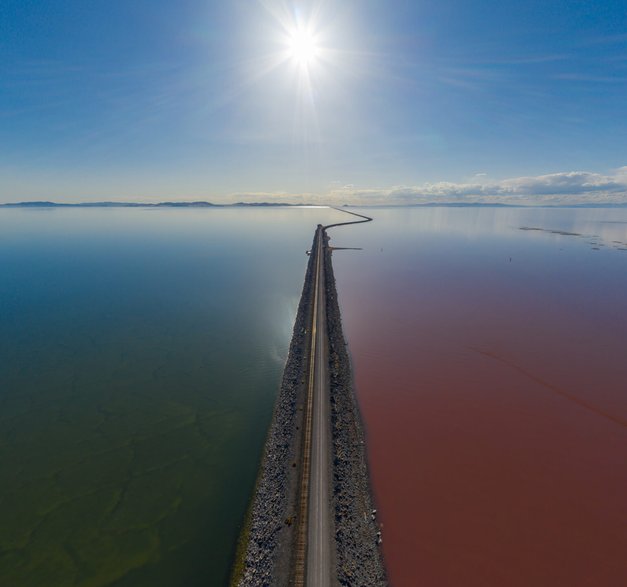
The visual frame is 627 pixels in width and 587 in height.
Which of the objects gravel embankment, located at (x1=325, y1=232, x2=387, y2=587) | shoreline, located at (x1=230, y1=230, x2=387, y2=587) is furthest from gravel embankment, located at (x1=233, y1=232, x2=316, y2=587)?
gravel embankment, located at (x1=325, y1=232, x2=387, y2=587)

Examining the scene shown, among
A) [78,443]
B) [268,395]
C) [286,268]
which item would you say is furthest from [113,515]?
[286,268]

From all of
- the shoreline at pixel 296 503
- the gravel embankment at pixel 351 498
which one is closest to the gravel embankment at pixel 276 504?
the shoreline at pixel 296 503

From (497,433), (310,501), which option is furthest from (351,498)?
(497,433)

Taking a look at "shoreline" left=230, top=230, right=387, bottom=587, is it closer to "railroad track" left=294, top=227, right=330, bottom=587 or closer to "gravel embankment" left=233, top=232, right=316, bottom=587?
"gravel embankment" left=233, top=232, right=316, bottom=587

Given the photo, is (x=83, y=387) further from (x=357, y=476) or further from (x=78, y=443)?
(x=357, y=476)

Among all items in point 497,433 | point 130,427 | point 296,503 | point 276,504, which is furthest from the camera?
point 130,427

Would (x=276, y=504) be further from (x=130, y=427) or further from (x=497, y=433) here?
(x=497, y=433)

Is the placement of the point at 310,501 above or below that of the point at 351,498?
above
